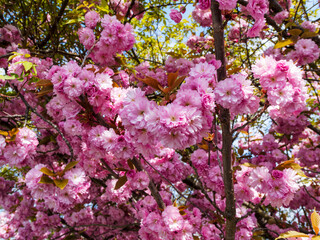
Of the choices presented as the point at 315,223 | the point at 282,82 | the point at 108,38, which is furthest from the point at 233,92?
the point at 108,38

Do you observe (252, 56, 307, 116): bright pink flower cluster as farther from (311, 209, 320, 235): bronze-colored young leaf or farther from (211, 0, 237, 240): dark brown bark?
(311, 209, 320, 235): bronze-colored young leaf

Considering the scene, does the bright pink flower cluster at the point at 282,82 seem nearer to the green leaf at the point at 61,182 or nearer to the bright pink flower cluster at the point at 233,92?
the bright pink flower cluster at the point at 233,92

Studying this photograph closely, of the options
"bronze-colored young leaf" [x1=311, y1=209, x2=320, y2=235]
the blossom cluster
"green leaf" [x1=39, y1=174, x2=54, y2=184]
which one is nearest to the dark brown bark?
"bronze-colored young leaf" [x1=311, y1=209, x2=320, y2=235]

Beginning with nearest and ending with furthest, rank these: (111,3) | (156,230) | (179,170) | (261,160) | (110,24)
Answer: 1. (156,230)
2. (110,24)
3. (179,170)
4. (261,160)
5. (111,3)

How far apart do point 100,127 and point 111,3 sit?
2.58 m

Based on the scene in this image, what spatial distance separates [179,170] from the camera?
8.88ft

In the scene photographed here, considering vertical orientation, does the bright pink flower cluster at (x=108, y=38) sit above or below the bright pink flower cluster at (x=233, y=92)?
above

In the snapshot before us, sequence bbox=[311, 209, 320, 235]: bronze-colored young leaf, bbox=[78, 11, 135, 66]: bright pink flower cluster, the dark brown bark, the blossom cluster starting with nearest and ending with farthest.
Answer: bbox=[311, 209, 320, 235]: bronze-colored young leaf → the dark brown bark → bbox=[78, 11, 135, 66]: bright pink flower cluster → the blossom cluster

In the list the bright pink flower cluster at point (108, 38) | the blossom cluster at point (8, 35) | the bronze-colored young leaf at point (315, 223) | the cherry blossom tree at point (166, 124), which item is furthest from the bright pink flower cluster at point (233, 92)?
the blossom cluster at point (8, 35)

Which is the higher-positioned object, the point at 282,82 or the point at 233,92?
the point at 282,82

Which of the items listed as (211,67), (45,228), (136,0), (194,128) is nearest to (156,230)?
(194,128)

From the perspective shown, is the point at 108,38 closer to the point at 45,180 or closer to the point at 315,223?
the point at 45,180

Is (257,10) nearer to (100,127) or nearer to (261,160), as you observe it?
(100,127)

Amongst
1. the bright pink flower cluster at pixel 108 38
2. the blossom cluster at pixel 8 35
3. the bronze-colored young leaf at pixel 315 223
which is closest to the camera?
the bronze-colored young leaf at pixel 315 223
